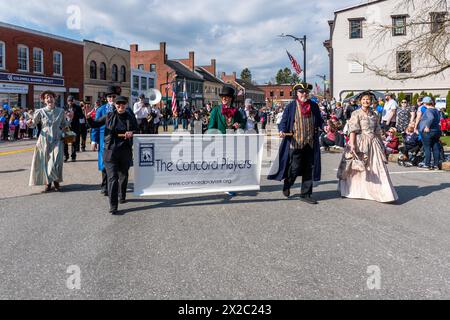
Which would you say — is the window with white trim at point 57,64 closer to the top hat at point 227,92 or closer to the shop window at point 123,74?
the shop window at point 123,74

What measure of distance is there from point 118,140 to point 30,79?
31.1 metres

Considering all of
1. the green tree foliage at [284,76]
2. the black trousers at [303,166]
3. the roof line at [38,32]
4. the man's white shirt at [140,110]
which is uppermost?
the green tree foliage at [284,76]

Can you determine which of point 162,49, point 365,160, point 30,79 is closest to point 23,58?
point 30,79

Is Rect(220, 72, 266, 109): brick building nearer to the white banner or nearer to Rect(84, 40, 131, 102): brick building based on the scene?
Rect(84, 40, 131, 102): brick building

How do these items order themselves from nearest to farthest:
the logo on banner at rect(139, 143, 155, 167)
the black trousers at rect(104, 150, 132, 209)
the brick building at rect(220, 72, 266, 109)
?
the black trousers at rect(104, 150, 132, 209), the logo on banner at rect(139, 143, 155, 167), the brick building at rect(220, 72, 266, 109)

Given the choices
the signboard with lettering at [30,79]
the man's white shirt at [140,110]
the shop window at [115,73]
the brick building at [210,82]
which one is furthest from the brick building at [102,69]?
the brick building at [210,82]

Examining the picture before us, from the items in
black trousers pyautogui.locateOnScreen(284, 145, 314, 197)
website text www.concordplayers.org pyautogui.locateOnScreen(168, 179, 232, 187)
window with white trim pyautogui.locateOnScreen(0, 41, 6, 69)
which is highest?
window with white trim pyautogui.locateOnScreen(0, 41, 6, 69)

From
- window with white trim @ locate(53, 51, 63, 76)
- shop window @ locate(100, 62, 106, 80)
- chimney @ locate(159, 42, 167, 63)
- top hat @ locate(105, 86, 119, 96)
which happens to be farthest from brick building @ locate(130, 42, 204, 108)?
top hat @ locate(105, 86, 119, 96)

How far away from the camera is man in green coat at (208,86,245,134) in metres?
7.73

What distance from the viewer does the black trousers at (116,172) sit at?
639cm

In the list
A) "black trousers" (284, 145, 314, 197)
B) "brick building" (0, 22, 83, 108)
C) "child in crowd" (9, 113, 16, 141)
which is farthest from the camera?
"brick building" (0, 22, 83, 108)

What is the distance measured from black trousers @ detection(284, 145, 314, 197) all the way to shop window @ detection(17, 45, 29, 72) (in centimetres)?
3199

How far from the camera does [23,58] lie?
109 feet
